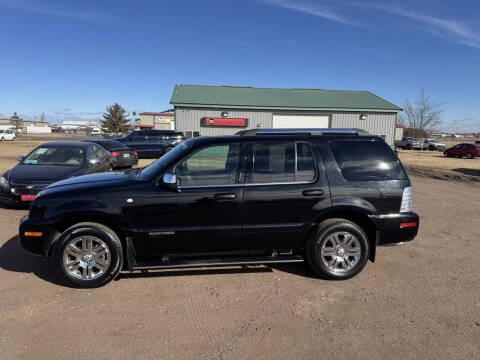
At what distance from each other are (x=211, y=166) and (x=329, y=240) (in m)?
1.73

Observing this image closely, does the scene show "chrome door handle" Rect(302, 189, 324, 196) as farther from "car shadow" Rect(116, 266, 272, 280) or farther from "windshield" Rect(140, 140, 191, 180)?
"windshield" Rect(140, 140, 191, 180)

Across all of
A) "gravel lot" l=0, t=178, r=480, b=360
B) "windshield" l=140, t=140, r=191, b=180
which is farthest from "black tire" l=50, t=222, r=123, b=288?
"windshield" l=140, t=140, r=191, b=180

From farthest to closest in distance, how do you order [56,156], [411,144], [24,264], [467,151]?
[411,144]
[467,151]
[56,156]
[24,264]

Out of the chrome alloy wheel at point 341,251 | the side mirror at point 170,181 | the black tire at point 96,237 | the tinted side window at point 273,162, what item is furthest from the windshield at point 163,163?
the chrome alloy wheel at point 341,251

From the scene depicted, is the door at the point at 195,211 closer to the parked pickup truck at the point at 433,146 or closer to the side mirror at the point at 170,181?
the side mirror at the point at 170,181

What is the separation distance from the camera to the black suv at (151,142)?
1784 cm

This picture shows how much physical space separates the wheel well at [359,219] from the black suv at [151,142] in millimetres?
15443

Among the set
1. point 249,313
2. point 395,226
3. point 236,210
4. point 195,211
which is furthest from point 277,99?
point 249,313

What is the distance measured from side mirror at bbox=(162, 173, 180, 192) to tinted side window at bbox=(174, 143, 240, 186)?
0.15 m

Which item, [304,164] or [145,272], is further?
[145,272]

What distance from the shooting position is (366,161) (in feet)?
12.4

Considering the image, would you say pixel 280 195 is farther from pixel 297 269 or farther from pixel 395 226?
pixel 395 226

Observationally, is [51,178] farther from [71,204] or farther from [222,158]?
[222,158]

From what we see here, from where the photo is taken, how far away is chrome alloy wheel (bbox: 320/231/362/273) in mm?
3701
